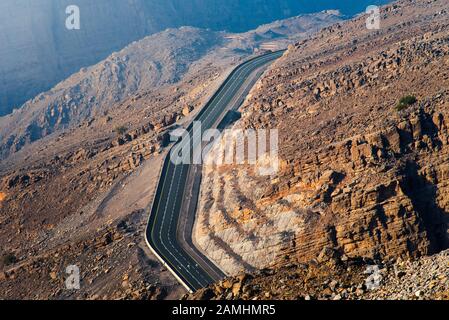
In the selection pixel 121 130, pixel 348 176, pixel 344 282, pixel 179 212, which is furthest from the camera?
pixel 121 130

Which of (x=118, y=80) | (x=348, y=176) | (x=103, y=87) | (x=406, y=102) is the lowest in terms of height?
(x=348, y=176)

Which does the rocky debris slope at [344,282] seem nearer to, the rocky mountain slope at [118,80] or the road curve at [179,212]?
the road curve at [179,212]

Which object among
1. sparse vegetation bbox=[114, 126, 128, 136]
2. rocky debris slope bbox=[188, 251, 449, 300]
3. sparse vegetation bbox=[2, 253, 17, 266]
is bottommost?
rocky debris slope bbox=[188, 251, 449, 300]

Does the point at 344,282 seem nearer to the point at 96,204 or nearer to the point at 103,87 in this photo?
the point at 96,204

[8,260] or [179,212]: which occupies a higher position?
[179,212]

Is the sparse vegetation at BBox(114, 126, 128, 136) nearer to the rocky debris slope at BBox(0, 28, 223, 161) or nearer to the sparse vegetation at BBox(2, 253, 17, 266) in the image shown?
the sparse vegetation at BBox(2, 253, 17, 266)

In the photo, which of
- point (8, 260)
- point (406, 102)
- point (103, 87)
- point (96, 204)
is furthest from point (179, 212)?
point (103, 87)

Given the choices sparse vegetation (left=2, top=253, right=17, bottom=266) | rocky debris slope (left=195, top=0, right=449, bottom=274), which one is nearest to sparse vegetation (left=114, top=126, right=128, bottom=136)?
rocky debris slope (left=195, top=0, right=449, bottom=274)

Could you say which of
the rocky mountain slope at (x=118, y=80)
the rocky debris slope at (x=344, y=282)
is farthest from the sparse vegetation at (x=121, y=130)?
the rocky debris slope at (x=344, y=282)
